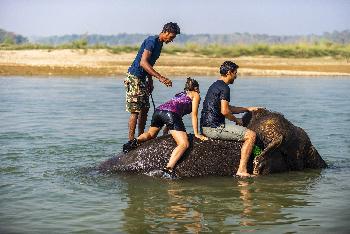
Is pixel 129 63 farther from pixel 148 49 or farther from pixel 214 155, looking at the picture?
pixel 214 155

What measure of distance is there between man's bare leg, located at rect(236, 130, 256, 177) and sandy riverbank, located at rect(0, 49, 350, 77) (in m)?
21.1

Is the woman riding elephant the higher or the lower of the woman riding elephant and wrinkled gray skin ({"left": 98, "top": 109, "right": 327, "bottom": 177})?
the higher

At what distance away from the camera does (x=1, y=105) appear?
18.2 meters

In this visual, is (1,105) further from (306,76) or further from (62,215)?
(306,76)

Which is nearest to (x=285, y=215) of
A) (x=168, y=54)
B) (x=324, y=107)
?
(x=324, y=107)

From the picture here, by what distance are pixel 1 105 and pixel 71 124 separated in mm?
4450

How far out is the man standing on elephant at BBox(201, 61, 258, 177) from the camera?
8.87 meters

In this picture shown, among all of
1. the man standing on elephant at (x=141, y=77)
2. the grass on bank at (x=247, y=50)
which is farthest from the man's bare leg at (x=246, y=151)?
the grass on bank at (x=247, y=50)

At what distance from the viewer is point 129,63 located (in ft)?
113

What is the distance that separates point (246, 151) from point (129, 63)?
1030 inches

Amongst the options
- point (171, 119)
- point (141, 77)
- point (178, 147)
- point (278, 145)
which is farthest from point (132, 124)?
point (278, 145)

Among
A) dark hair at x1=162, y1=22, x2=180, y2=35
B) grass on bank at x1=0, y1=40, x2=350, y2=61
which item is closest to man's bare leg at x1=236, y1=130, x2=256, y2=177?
dark hair at x1=162, y1=22, x2=180, y2=35

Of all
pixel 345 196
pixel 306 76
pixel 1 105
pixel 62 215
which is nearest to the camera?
pixel 62 215

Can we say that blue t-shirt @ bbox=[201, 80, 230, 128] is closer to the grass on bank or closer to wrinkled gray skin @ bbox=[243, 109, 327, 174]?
wrinkled gray skin @ bbox=[243, 109, 327, 174]
